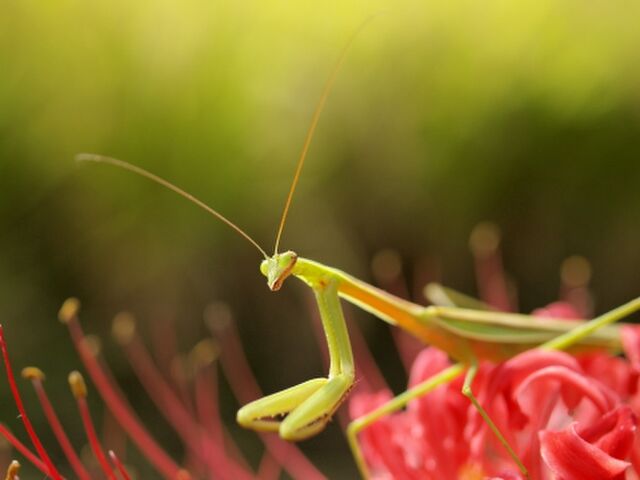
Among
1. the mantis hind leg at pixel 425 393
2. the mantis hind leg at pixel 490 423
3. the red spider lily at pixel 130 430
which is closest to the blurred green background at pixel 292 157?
the red spider lily at pixel 130 430

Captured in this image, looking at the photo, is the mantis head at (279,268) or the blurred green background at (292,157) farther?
the blurred green background at (292,157)

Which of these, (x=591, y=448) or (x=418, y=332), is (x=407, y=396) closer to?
(x=418, y=332)

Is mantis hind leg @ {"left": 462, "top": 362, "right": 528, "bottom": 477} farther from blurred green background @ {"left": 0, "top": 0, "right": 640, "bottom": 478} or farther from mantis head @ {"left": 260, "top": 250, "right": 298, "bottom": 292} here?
blurred green background @ {"left": 0, "top": 0, "right": 640, "bottom": 478}

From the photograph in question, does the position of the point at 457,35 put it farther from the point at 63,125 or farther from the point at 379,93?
the point at 63,125

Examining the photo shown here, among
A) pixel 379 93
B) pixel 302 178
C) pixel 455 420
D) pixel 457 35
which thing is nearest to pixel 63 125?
pixel 302 178

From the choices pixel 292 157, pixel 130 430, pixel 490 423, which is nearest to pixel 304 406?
pixel 490 423

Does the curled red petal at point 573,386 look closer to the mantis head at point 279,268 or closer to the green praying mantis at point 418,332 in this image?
the green praying mantis at point 418,332
